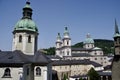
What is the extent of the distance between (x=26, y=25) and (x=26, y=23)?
1.79 ft

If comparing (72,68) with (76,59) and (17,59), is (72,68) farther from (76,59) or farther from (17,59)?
(17,59)

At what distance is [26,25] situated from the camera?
143ft

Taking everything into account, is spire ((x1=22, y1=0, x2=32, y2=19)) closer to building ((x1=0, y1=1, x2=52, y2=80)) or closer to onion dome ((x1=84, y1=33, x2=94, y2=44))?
building ((x1=0, y1=1, x2=52, y2=80))

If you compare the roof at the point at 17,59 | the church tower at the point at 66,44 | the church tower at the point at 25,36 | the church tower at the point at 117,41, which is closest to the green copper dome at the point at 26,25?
the church tower at the point at 25,36

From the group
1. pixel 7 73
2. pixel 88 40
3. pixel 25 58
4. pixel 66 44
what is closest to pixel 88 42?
pixel 88 40

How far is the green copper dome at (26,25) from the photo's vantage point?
4339cm

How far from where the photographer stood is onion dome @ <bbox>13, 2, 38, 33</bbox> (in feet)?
142

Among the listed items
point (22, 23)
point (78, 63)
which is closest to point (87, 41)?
point (78, 63)

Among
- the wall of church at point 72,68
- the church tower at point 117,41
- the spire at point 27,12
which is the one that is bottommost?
the wall of church at point 72,68

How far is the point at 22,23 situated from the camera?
144 ft

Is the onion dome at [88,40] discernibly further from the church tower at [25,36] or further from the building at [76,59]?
the church tower at [25,36]

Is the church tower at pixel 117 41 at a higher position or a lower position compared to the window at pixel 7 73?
higher

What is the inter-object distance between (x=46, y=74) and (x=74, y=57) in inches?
2693

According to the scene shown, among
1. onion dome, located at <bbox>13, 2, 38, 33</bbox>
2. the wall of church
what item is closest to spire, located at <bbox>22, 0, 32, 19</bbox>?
onion dome, located at <bbox>13, 2, 38, 33</bbox>
